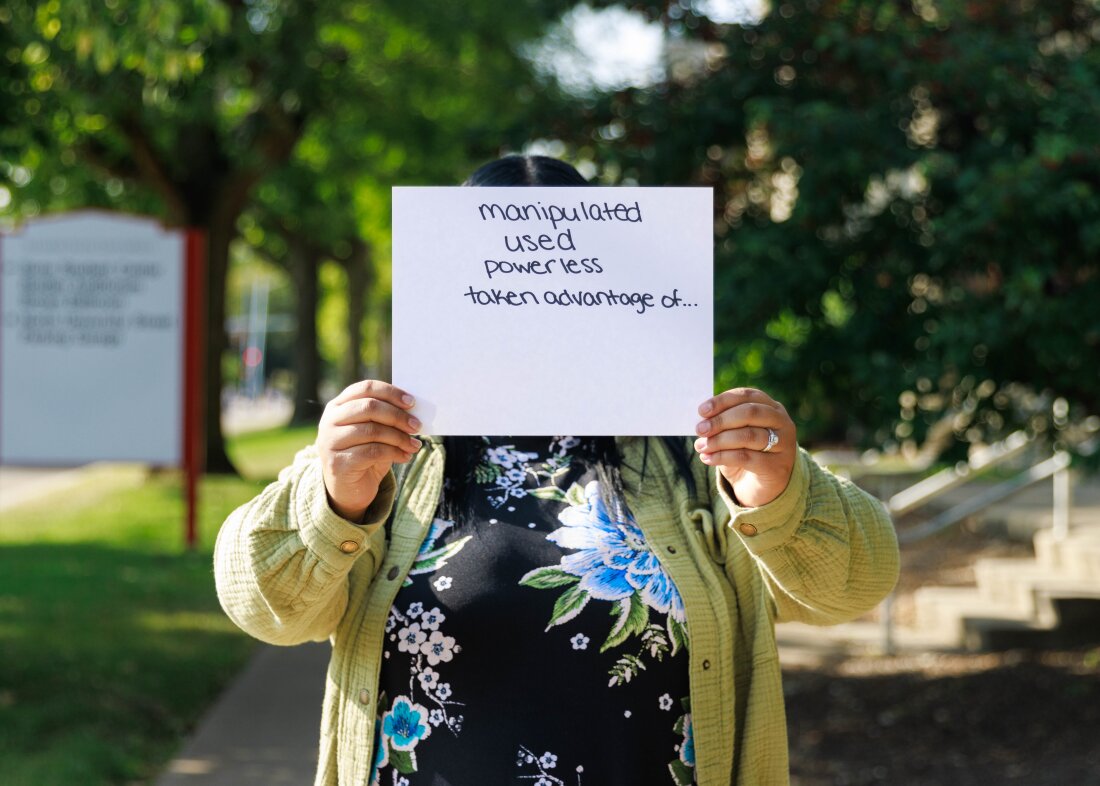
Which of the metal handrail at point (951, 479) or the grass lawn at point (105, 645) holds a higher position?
the metal handrail at point (951, 479)

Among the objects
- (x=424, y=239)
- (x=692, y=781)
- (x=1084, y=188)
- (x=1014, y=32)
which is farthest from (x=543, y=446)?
(x=1014, y=32)

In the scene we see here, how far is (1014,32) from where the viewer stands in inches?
205

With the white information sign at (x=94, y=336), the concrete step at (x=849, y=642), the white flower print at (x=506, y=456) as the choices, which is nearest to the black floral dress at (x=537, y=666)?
the white flower print at (x=506, y=456)

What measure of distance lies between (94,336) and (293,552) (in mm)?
7823

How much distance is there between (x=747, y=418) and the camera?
1723mm

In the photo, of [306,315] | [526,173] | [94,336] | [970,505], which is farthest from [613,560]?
[306,315]

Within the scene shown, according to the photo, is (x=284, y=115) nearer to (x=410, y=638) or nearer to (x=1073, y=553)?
(x=1073, y=553)

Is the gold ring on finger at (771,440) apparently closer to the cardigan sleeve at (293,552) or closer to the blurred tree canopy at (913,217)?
the cardigan sleeve at (293,552)

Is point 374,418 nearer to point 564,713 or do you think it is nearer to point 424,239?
point 424,239

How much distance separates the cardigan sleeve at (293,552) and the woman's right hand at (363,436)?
6cm

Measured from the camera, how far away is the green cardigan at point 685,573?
1.84 meters

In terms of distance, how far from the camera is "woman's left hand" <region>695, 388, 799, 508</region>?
5.67 ft

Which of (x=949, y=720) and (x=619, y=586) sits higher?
(x=619, y=586)

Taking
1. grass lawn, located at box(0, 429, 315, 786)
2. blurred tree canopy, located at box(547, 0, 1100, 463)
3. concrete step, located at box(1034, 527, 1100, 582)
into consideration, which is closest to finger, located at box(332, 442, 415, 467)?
blurred tree canopy, located at box(547, 0, 1100, 463)
